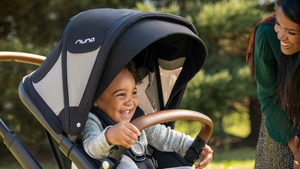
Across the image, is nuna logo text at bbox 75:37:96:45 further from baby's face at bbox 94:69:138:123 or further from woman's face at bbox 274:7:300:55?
woman's face at bbox 274:7:300:55

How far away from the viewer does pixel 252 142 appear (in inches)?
262

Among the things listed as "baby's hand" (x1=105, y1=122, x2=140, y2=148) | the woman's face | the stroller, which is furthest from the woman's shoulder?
"baby's hand" (x1=105, y1=122, x2=140, y2=148)

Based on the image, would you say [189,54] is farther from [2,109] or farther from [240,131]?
[240,131]

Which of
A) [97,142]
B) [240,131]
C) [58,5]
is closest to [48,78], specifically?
[97,142]

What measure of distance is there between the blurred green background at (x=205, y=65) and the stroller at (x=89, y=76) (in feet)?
9.67

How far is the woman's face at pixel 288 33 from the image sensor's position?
1549 millimetres

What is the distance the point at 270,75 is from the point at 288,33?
1.25ft

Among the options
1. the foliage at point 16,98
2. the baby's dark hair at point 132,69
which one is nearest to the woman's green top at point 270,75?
the baby's dark hair at point 132,69

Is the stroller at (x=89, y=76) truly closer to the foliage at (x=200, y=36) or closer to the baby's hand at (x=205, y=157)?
the baby's hand at (x=205, y=157)

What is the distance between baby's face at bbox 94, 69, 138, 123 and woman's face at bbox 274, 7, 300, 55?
1.00m

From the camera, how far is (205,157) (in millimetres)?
1901

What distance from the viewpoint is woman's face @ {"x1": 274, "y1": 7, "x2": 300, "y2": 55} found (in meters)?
1.55

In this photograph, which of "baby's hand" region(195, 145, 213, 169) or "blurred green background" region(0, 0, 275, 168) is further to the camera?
"blurred green background" region(0, 0, 275, 168)

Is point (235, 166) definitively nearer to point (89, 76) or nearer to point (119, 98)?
point (119, 98)
